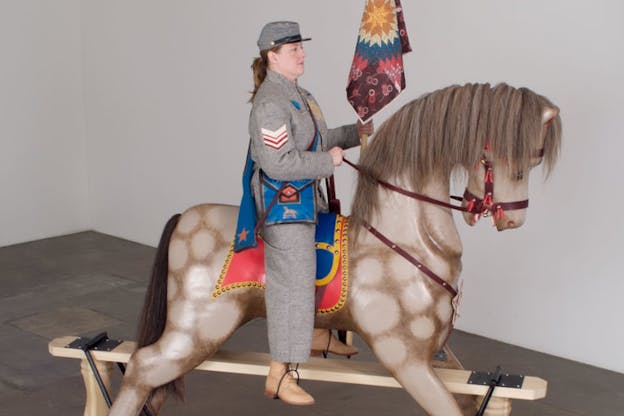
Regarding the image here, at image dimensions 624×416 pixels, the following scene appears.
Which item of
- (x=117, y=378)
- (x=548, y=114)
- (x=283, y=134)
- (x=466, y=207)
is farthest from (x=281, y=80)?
(x=117, y=378)

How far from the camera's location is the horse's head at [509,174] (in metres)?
2.97

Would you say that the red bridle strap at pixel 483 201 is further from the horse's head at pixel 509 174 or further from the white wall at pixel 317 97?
the white wall at pixel 317 97

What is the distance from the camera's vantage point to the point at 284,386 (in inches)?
129

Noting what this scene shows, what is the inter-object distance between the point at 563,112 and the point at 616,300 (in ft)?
3.33

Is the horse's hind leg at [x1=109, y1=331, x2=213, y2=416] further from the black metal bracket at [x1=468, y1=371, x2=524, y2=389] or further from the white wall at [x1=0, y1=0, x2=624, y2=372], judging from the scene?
the white wall at [x1=0, y1=0, x2=624, y2=372]

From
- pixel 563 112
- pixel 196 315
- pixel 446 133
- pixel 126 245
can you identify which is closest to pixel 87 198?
pixel 126 245

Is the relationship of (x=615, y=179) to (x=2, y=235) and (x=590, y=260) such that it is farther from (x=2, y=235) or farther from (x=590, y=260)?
(x=2, y=235)

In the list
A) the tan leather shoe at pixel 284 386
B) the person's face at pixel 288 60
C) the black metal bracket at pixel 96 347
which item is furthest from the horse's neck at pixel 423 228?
the black metal bracket at pixel 96 347

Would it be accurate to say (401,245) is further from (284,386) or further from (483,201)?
(284,386)

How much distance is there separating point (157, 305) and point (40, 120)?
4.65 metres

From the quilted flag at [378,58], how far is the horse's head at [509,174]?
514 millimetres

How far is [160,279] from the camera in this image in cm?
349

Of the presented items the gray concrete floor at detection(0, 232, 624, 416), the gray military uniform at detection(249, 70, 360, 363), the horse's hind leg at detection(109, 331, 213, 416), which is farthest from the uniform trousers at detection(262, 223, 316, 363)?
the gray concrete floor at detection(0, 232, 624, 416)

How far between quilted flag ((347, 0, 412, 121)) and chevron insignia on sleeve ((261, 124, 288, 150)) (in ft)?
1.48
